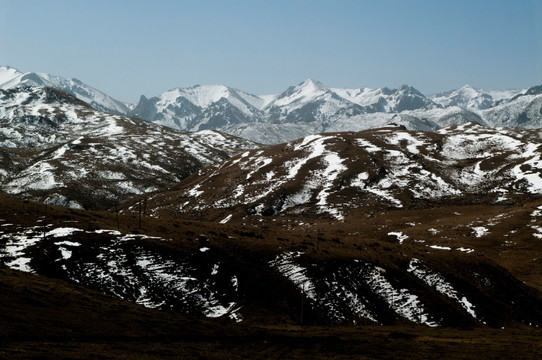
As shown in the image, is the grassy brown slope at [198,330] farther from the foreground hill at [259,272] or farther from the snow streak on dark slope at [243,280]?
the snow streak on dark slope at [243,280]

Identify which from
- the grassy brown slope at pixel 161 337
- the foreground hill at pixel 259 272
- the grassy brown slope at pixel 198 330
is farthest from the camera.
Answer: the foreground hill at pixel 259 272

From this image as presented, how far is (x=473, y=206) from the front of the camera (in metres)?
175

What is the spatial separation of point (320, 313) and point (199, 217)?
424ft

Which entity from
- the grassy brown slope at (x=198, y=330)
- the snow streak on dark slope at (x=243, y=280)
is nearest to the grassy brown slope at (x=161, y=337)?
the grassy brown slope at (x=198, y=330)

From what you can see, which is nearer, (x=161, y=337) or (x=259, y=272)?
(x=161, y=337)

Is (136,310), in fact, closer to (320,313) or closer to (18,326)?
(18,326)

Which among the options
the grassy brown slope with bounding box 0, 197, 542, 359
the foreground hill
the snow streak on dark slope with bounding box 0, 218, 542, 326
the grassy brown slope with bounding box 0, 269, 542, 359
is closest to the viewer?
the grassy brown slope with bounding box 0, 269, 542, 359

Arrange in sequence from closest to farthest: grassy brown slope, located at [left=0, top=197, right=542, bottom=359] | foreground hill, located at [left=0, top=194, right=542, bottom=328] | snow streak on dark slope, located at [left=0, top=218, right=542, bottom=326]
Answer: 1. grassy brown slope, located at [left=0, top=197, right=542, bottom=359]
2. snow streak on dark slope, located at [left=0, top=218, right=542, bottom=326]
3. foreground hill, located at [left=0, top=194, right=542, bottom=328]

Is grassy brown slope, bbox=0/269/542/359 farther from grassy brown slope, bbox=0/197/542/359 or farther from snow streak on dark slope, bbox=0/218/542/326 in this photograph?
snow streak on dark slope, bbox=0/218/542/326

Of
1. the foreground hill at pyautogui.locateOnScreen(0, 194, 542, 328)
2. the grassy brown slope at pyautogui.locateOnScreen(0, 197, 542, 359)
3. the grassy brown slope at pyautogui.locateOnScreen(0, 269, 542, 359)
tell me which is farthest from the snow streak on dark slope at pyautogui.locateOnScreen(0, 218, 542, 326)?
the grassy brown slope at pyautogui.locateOnScreen(0, 269, 542, 359)

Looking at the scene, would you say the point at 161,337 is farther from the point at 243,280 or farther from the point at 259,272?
the point at 259,272

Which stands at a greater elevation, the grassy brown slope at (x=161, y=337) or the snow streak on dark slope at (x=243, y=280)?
the snow streak on dark slope at (x=243, y=280)

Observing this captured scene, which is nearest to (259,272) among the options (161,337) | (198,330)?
(198,330)

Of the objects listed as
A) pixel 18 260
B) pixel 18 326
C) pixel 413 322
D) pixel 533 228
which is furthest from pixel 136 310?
pixel 533 228
